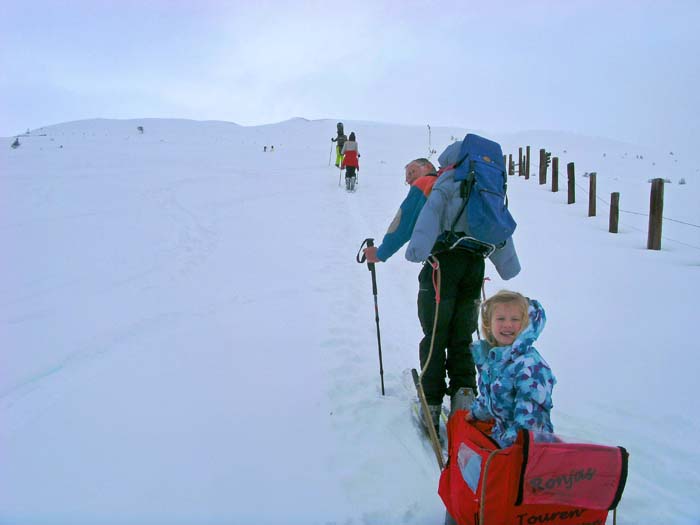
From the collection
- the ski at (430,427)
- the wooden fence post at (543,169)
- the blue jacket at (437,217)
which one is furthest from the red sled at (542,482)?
the wooden fence post at (543,169)

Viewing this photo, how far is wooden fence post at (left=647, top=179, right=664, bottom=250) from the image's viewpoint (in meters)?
6.82

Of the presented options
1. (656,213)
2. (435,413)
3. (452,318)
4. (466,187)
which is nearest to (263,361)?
(435,413)

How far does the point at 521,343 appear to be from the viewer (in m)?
2.30

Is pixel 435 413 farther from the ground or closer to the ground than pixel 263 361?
closer to the ground

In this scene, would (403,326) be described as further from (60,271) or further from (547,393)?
(60,271)

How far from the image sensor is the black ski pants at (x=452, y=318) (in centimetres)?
307

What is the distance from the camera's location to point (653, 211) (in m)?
6.98

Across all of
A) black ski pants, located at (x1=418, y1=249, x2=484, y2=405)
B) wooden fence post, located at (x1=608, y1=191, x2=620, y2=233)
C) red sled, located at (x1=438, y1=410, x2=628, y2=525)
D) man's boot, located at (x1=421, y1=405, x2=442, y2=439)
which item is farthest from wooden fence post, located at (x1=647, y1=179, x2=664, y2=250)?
red sled, located at (x1=438, y1=410, x2=628, y2=525)

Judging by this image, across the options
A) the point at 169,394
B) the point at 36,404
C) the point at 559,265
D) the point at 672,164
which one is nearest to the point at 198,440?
the point at 169,394

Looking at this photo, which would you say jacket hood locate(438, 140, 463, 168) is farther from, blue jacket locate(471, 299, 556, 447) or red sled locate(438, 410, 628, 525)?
red sled locate(438, 410, 628, 525)

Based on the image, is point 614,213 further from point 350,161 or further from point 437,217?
point 350,161

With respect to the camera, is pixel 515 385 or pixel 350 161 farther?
pixel 350 161

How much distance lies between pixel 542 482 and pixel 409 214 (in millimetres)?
1814

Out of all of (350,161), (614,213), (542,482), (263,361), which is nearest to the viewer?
(542,482)
